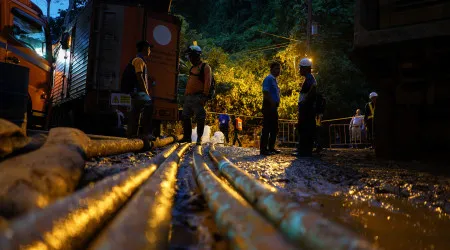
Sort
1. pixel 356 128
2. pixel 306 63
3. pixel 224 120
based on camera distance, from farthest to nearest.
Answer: pixel 224 120
pixel 356 128
pixel 306 63

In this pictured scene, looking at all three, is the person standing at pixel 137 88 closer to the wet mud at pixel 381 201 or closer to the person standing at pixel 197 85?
the person standing at pixel 197 85

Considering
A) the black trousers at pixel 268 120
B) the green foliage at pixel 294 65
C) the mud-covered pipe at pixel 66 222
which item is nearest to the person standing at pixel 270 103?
the black trousers at pixel 268 120

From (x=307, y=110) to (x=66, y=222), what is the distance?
4268 millimetres

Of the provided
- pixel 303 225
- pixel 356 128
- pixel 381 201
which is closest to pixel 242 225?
pixel 303 225

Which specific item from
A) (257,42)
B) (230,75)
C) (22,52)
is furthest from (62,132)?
(257,42)

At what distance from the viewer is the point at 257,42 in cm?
2406

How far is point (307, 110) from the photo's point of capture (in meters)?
4.75

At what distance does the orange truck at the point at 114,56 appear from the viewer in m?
6.60

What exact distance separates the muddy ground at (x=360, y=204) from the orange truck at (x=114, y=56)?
13.9 ft

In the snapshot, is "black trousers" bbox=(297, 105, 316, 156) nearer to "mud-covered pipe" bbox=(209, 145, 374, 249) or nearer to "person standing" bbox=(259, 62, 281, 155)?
"person standing" bbox=(259, 62, 281, 155)

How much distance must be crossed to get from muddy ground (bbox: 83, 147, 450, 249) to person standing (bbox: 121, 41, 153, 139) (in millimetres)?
2059

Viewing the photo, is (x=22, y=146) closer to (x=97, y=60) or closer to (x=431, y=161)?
(x=431, y=161)

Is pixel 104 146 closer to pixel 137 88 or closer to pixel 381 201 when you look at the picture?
pixel 137 88

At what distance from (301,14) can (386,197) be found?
66.0ft
